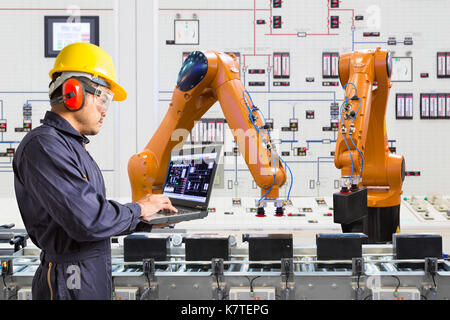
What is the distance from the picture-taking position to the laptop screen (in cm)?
222

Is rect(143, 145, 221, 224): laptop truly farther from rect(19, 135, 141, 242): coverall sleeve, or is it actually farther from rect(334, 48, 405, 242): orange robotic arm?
rect(334, 48, 405, 242): orange robotic arm

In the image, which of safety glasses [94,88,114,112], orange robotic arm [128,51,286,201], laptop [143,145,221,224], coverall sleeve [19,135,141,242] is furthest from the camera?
orange robotic arm [128,51,286,201]

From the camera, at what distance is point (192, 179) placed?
7.70ft

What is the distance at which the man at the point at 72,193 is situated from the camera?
4.32ft

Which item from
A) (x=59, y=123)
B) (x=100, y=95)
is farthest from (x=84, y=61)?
(x=59, y=123)

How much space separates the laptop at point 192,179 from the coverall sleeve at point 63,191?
64cm

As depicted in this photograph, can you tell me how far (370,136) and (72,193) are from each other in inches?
105

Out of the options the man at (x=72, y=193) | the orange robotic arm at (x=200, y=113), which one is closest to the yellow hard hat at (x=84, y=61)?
the man at (x=72, y=193)

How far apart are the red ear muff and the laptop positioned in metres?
0.73

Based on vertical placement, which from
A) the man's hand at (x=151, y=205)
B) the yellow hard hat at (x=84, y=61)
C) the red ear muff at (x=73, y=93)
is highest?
the yellow hard hat at (x=84, y=61)

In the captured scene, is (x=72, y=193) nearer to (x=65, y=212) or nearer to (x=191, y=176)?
(x=65, y=212)

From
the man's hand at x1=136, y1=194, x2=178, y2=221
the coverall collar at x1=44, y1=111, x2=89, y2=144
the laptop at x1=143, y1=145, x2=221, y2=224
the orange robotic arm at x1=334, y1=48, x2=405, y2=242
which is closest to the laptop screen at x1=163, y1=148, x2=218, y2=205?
the laptop at x1=143, y1=145, x2=221, y2=224

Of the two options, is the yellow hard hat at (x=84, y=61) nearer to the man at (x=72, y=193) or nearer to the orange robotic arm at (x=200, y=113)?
the man at (x=72, y=193)

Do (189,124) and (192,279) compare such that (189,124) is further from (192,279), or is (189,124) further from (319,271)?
Result: (319,271)
